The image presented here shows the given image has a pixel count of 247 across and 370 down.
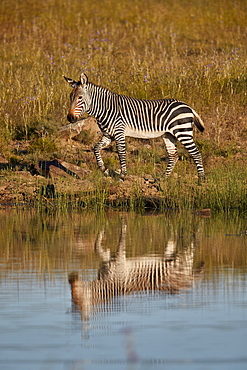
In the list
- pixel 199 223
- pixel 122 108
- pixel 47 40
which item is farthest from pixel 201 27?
pixel 199 223

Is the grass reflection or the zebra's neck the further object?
the zebra's neck

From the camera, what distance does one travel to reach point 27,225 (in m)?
11.5

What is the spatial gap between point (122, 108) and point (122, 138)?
2.74 ft

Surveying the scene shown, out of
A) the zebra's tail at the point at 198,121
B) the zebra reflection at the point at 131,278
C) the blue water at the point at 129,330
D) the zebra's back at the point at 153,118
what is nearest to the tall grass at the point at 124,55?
the zebra's tail at the point at 198,121

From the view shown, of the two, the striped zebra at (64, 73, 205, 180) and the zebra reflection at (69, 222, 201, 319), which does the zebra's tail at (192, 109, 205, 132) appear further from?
the zebra reflection at (69, 222, 201, 319)

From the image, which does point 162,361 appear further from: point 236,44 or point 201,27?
point 201,27

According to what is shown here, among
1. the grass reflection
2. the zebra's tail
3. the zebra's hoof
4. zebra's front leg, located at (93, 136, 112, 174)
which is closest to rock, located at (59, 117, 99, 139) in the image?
zebra's front leg, located at (93, 136, 112, 174)

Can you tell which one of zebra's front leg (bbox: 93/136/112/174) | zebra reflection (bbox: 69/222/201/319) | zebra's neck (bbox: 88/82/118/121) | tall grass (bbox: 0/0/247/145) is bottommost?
zebra reflection (bbox: 69/222/201/319)

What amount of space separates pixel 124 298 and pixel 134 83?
53.0 ft

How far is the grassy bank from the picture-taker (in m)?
14.7

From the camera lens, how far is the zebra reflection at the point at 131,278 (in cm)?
661

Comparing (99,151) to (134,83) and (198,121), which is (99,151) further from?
(134,83)

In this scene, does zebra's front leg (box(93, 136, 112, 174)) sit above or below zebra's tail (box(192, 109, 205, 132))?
below

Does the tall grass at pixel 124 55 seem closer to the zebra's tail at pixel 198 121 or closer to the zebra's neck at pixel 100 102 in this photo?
the zebra's tail at pixel 198 121
